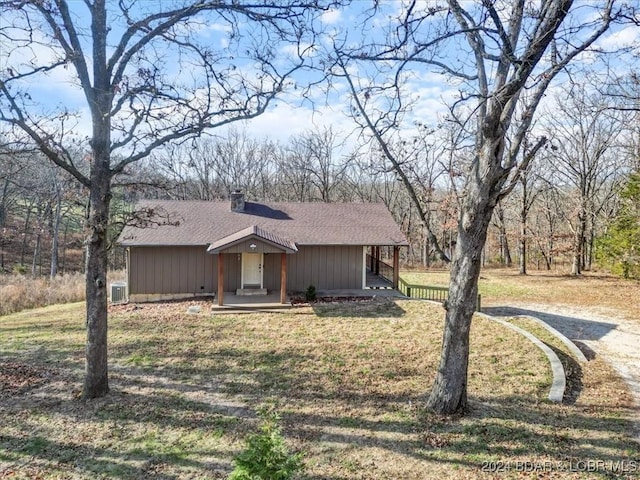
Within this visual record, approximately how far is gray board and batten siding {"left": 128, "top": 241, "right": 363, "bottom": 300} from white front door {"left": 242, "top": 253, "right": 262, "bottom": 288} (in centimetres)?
22

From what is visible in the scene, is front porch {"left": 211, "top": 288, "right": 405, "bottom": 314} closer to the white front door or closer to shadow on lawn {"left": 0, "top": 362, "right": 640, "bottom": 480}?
the white front door

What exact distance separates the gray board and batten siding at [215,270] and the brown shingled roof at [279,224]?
48cm

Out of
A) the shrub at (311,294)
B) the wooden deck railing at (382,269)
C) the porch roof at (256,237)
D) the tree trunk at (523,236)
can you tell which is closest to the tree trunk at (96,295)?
the porch roof at (256,237)

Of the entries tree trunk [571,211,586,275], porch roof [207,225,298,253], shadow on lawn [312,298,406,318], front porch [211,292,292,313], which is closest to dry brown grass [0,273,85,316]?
front porch [211,292,292,313]

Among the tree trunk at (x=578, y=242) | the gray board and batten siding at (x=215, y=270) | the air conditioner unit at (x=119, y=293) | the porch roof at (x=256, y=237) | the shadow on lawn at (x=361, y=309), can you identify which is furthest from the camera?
the tree trunk at (x=578, y=242)

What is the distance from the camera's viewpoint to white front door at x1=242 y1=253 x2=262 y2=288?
50.3 ft

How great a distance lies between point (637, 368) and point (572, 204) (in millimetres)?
18002

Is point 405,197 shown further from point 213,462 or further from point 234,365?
point 213,462

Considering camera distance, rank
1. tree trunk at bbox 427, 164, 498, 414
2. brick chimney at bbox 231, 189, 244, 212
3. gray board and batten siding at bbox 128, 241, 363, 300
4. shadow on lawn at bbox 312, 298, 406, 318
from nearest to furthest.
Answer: tree trunk at bbox 427, 164, 498, 414 < shadow on lawn at bbox 312, 298, 406, 318 < gray board and batten siding at bbox 128, 241, 363, 300 < brick chimney at bbox 231, 189, 244, 212

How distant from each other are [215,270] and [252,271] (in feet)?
4.68

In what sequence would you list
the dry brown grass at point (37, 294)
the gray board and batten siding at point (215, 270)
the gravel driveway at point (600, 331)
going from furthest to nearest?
1. the dry brown grass at point (37, 294)
2. the gray board and batten siding at point (215, 270)
3. the gravel driveway at point (600, 331)

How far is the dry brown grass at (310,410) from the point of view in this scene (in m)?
4.69

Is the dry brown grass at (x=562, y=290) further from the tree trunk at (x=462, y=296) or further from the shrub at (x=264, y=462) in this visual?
the shrub at (x=264, y=462)

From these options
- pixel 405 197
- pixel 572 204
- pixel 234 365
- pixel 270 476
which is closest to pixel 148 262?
pixel 234 365
